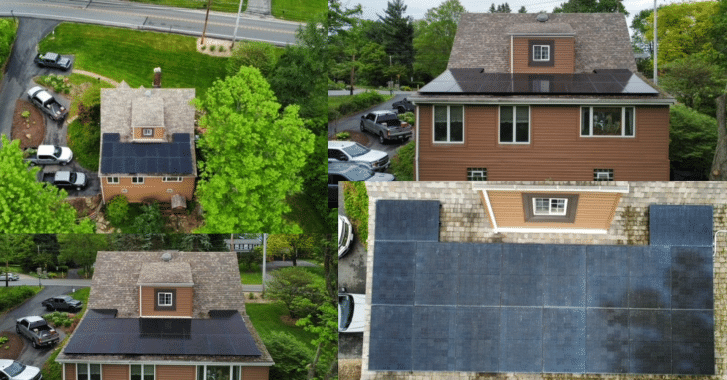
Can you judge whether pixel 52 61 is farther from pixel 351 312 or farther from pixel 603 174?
pixel 603 174

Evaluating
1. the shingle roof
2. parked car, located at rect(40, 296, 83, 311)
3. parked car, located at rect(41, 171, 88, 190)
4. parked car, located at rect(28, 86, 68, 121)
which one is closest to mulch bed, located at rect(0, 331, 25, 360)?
parked car, located at rect(40, 296, 83, 311)

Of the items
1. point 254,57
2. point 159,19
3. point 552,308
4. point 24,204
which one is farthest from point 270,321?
point 159,19

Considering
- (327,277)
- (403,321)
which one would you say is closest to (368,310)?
(403,321)

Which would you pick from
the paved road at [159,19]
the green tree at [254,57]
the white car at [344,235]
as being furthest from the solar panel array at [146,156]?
the white car at [344,235]

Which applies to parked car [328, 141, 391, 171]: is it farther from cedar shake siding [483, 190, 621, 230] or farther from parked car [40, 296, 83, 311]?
parked car [40, 296, 83, 311]

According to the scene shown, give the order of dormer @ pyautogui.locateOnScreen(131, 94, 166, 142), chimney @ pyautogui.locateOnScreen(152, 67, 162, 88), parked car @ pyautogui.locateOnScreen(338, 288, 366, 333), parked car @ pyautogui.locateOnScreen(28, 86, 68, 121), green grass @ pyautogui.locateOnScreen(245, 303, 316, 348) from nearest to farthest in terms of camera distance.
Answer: parked car @ pyautogui.locateOnScreen(338, 288, 366, 333) < green grass @ pyautogui.locateOnScreen(245, 303, 316, 348) < dormer @ pyautogui.locateOnScreen(131, 94, 166, 142) < parked car @ pyautogui.locateOnScreen(28, 86, 68, 121) < chimney @ pyautogui.locateOnScreen(152, 67, 162, 88)

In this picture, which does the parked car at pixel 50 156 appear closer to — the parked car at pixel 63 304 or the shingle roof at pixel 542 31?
the parked car at pixel 63 304
